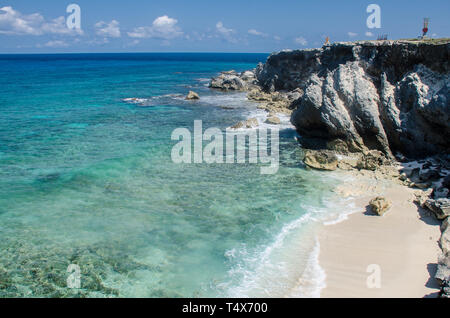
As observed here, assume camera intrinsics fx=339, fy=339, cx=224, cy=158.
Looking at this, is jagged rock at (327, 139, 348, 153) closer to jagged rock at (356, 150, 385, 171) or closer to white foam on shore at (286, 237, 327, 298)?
jagged rock at (356, 150, 385, 171)

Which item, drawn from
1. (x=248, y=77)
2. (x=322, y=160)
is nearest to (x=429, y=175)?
(x=322, y=160)

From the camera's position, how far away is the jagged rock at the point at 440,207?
1352cm

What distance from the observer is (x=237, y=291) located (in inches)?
404

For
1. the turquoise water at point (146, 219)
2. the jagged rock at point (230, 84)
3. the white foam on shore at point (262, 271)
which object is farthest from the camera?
the jagged rock at point (230, 84)

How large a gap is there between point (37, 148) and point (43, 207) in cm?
1005

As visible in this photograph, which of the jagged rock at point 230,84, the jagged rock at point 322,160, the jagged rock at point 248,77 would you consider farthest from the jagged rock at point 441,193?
the jagged rock at point 248,77

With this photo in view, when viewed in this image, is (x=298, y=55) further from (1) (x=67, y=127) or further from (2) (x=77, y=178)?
(2) (x=77, y=178)

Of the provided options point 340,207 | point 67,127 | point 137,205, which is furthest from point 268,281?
point 67,127

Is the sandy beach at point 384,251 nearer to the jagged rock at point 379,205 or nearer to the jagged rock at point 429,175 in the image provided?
the jagged rock at point 379,205

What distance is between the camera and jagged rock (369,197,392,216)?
14391 mm

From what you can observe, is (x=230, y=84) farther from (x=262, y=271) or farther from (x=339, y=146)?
(x=262, y=271)

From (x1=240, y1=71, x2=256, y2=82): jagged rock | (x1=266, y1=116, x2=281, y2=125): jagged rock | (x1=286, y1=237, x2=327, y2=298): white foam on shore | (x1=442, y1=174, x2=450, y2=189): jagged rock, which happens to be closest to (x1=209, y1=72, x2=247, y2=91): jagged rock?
(x1=240, y1=71, x2=256, y2=82): jagged rock

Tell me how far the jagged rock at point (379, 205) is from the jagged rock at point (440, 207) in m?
1.62

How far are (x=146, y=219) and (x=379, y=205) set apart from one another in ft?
32.6
